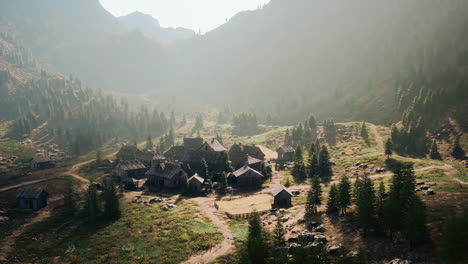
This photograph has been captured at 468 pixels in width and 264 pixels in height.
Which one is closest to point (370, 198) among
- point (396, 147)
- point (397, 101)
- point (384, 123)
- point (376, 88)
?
point (396, 147)

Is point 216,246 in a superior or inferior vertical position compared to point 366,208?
→ inferior

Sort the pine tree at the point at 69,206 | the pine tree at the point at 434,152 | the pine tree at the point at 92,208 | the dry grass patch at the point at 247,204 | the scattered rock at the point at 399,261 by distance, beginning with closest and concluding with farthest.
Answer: the scattered rock at the point at 399,261, the pine tree at the point at 92,208, the dry grass patch at the point at 247,204, the pine tree at the point at 69,206, the pine tree at the point at 434,152

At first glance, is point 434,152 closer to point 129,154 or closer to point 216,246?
point 216,246

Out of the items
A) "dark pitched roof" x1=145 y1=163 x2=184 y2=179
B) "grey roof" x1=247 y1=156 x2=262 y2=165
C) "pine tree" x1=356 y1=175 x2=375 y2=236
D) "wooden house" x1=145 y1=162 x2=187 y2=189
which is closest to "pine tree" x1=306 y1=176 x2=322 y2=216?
"pine tree" x1=356 y1=175 x2=375 y2=236

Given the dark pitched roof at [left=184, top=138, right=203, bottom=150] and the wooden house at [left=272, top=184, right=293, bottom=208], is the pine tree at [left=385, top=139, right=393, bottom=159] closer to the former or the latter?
the wooden house at [left=272, top=184, right=293, bottom=208]

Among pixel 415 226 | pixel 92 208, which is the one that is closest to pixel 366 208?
pixel 415 226

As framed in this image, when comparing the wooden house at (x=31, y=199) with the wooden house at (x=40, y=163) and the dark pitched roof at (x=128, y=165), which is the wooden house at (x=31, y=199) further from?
the wooden house at (x=40, y=163)

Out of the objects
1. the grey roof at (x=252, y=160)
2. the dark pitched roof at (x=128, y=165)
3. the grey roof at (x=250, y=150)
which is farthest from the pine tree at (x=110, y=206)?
the grey roof at (x=250, y=150)
